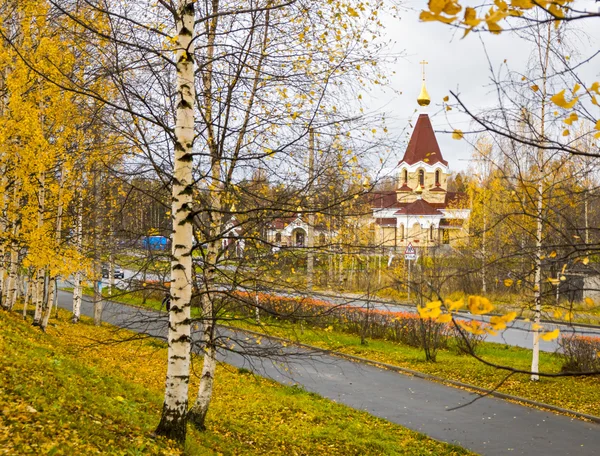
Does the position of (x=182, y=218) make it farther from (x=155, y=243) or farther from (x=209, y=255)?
(x=155, y=243)

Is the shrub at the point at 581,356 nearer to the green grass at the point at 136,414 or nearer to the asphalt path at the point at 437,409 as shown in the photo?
the asphalt path at the point at 437,409

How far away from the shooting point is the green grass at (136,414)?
4520 millimetres

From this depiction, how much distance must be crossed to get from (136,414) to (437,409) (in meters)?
6.37

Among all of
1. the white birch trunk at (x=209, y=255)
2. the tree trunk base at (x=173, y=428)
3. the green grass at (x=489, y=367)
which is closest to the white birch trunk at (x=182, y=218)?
the tree trunk base at (x=173, y=428)

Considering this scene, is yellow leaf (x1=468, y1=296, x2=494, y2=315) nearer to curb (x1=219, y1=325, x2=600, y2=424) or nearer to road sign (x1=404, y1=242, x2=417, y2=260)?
curb (x1=219, y1=325, x2=600, y2=424)

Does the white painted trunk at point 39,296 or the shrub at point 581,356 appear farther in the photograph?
the shrub at point 581,356

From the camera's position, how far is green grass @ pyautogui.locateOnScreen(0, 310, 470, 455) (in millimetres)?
4520

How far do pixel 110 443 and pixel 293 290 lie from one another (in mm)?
2583

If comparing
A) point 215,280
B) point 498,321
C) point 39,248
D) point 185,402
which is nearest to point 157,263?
point 215,280

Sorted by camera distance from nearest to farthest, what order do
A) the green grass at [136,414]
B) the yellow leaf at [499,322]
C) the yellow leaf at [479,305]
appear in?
the yellow leaf at [479,305] < the yellow leaf at [499,322] < the green grass at [136,414]

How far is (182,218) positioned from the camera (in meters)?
4.73

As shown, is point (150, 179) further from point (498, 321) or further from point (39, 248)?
point (498, 321)

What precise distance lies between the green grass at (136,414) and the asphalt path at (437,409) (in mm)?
624

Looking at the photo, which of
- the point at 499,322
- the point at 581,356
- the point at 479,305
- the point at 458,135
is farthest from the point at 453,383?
the point at 479,305
